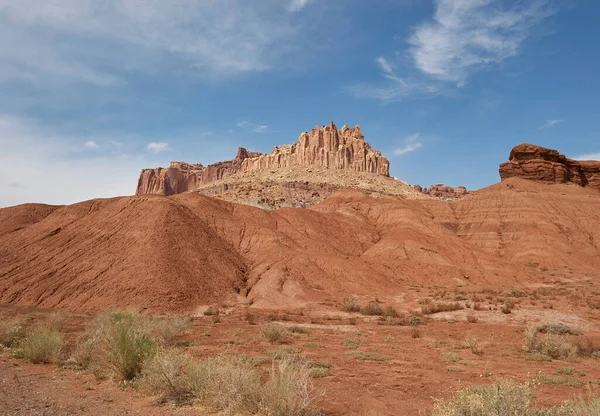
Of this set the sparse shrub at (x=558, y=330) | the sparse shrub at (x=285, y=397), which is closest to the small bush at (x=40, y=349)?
the sparse shrub at (x=285, y=397)

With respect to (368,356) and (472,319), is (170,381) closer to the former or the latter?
(368,356)

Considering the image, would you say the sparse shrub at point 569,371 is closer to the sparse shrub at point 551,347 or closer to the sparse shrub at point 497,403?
the sparse shrub at point 551,347

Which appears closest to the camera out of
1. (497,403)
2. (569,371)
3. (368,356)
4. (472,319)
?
(497,403)

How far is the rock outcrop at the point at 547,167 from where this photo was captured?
68750mm

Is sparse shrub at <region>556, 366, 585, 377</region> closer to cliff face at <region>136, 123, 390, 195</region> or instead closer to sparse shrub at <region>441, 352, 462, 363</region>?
sparse shrub at <region>441, 352, 462, 363</region>

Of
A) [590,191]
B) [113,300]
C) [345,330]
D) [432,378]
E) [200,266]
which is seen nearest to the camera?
[432,378]

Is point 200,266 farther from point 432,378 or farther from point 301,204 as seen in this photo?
point 301,204

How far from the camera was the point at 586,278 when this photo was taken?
39.4 metres

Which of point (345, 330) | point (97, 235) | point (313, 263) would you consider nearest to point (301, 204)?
point (313, 263)

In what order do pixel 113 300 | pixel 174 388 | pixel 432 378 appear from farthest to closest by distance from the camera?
1. pixel 113 300
2. pixel 432 378
3. pixel 174 388

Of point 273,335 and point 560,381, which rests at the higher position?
point 560,381

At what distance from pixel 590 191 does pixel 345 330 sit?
223 ft

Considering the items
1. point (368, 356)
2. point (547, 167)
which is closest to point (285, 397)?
point (368, 356)

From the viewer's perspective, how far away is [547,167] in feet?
226
